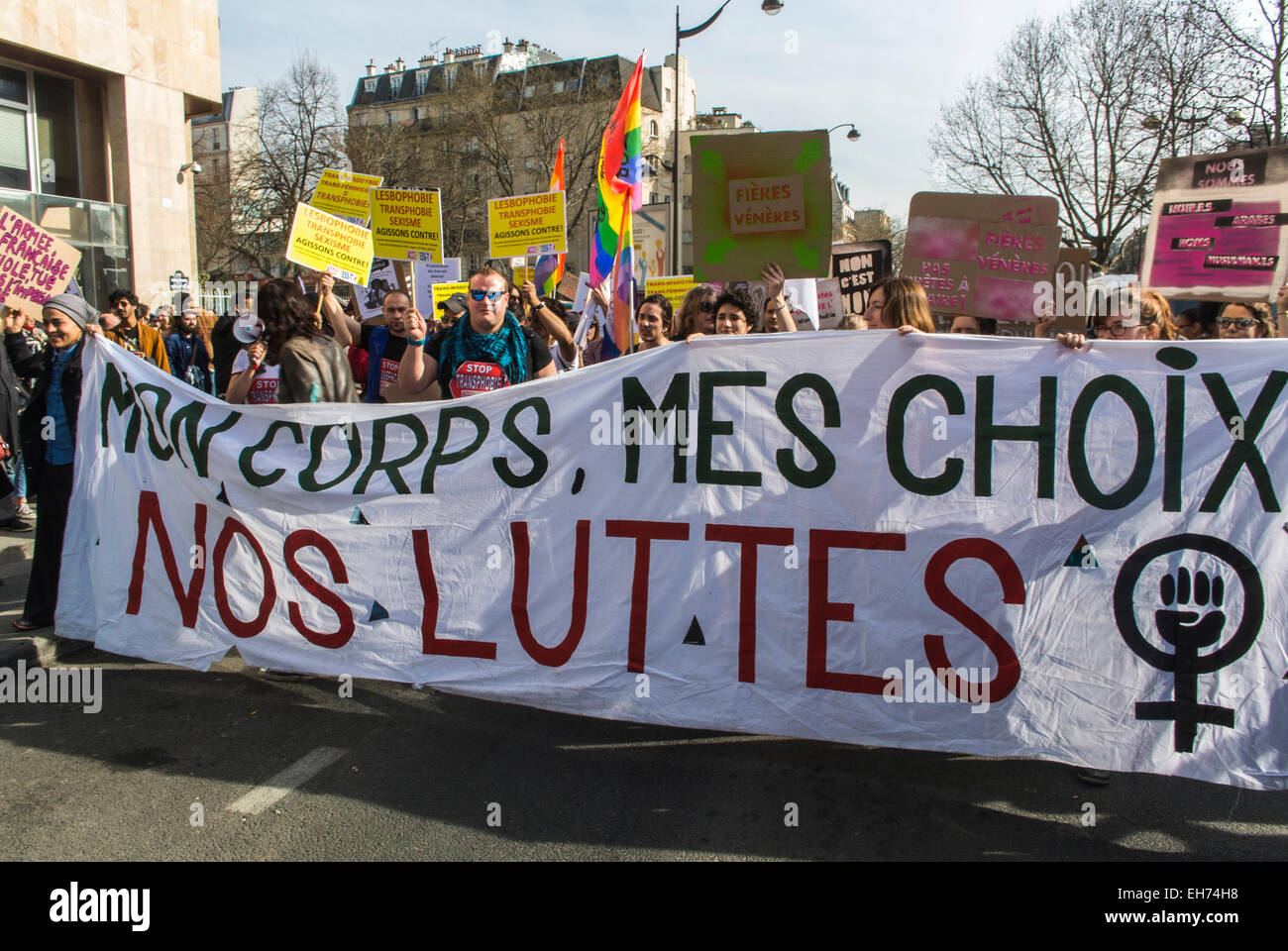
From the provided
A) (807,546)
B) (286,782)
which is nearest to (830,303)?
(807,546)

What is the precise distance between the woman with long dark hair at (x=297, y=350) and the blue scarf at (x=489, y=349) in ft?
1.67

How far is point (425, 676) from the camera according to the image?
380 cm

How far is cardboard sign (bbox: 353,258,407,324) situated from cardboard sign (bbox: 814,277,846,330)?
3.56 meters

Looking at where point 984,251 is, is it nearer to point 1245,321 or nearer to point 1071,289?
point 1071,289

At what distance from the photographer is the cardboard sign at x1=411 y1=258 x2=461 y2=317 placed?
736 centimetres

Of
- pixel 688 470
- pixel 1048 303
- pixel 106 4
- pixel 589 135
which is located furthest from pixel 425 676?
pixel 589 135

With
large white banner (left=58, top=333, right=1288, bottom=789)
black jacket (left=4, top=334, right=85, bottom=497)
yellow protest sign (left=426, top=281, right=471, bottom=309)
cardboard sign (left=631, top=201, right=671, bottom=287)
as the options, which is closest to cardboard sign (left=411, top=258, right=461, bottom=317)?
yellow protest sign (left=426, top=281, right=471, bottom=309)

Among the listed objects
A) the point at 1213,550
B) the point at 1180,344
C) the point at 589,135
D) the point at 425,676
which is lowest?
the point at 425,676

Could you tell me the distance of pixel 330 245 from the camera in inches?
219

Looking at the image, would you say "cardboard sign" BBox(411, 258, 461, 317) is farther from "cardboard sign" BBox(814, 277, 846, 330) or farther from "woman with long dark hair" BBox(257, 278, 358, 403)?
"cardboard sign" BBox(814, 277, 846, 330)

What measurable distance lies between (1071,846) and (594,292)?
3791 mm

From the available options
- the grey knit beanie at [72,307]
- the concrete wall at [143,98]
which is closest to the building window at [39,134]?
the concrete wall at [143,98]

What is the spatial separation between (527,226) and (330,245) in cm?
224

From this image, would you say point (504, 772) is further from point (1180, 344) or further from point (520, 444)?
point (1180, 344)
